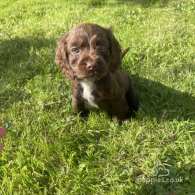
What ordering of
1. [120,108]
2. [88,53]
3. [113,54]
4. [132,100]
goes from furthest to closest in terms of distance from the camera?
1. [132,100]
2. [120,108]
3. [113,54]
4. [88,53]

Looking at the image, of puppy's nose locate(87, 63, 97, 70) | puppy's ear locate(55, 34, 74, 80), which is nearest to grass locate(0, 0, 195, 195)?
puppy's ear locate(55, 34, 74, 80)

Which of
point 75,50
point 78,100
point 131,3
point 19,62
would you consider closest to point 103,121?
point 78,100

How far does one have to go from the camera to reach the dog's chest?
3.79 meters

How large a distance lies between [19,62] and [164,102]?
7.79ft

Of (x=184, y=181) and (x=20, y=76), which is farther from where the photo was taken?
(x=20, y=76)

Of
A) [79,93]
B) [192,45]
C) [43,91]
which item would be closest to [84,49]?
[79,93]

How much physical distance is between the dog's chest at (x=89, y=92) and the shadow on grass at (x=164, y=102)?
2.03 ft

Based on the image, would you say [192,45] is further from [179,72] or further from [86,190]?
[86,190]

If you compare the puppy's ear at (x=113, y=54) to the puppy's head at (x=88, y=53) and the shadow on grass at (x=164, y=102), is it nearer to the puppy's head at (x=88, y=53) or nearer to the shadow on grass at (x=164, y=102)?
the puppy's head at (x=88, y=53)

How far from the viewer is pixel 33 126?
4.00 meters

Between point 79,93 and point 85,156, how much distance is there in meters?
0.74

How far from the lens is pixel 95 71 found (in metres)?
3.40

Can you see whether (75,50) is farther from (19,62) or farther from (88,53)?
(19,62)

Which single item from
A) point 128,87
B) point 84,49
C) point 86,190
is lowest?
point 86,190
